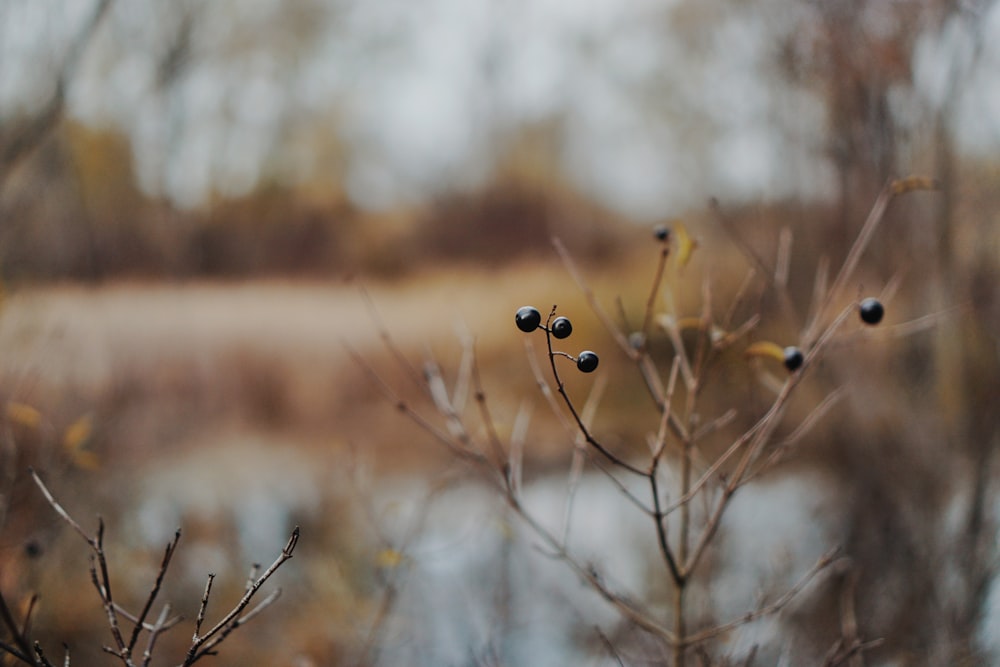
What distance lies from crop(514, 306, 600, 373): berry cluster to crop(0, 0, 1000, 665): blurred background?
21.3 inches

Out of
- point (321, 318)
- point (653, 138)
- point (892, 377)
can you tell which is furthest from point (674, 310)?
point (653, 138)

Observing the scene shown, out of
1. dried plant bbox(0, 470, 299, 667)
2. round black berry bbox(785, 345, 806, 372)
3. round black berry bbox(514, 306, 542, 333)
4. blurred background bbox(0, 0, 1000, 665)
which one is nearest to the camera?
dried plant bbox(0, 470, 299, 667)

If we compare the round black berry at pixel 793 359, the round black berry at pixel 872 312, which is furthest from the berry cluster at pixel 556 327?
the round black berry at pixel 872 312

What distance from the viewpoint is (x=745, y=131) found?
5.48m

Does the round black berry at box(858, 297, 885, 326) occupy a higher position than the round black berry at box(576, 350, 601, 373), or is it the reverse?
the round black berry at box(858, 297, 885, 326)

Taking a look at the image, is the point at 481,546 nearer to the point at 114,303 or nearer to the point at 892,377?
the point at 892,377

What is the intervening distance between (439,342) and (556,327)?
9357 mm

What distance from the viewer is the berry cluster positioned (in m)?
0.80

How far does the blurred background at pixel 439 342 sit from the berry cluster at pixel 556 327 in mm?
540

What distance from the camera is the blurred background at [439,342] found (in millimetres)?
2748

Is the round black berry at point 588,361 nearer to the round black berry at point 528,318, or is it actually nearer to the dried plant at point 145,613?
the round black berry at point 528,318

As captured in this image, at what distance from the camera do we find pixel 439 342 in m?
10.1

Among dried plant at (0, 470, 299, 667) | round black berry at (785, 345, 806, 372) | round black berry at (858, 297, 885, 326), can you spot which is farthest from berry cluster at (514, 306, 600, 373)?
round black berry at (858, 297, 885, 326)

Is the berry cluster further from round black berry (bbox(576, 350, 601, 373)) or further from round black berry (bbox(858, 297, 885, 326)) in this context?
round black berry (bbox(858, 297, 885, 326))
